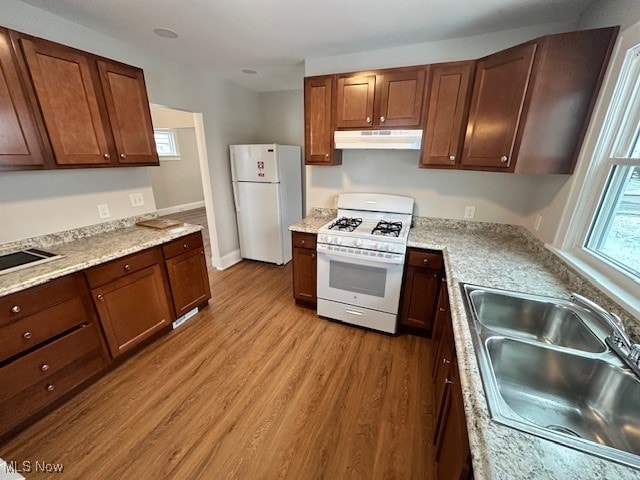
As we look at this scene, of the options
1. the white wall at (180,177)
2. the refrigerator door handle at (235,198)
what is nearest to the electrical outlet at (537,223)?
the refrigerator door handle at (235,198)

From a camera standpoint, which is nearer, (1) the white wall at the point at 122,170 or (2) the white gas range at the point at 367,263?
(1) the white wall at the point at 122,170

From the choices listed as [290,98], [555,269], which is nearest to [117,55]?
[290,98]

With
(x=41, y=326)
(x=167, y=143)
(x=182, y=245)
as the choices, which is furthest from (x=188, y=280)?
(x=167, y=143)

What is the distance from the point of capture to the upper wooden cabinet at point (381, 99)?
2.08m

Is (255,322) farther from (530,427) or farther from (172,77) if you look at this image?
(172,77)

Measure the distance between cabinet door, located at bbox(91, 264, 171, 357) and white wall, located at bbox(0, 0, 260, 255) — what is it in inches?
27.8

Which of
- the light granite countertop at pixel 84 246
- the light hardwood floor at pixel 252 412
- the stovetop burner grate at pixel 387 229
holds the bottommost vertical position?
the light hardwood floor at pixel 252 412

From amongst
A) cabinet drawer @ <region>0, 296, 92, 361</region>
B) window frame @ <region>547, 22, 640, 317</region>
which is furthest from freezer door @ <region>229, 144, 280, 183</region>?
window frame @ <region>547, 22, 640, 317</region>

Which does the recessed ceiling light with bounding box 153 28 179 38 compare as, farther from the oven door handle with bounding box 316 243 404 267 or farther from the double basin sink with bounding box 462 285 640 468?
the double basin sink with bounding box 462 285 640 468

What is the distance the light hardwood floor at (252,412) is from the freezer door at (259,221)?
1498 mm

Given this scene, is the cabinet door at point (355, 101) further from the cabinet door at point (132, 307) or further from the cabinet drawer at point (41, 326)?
the cabinet drawer at point (41, 326)

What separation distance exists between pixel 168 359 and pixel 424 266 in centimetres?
219

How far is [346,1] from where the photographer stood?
5.36ft

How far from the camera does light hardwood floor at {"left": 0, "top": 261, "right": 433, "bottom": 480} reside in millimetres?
1390
